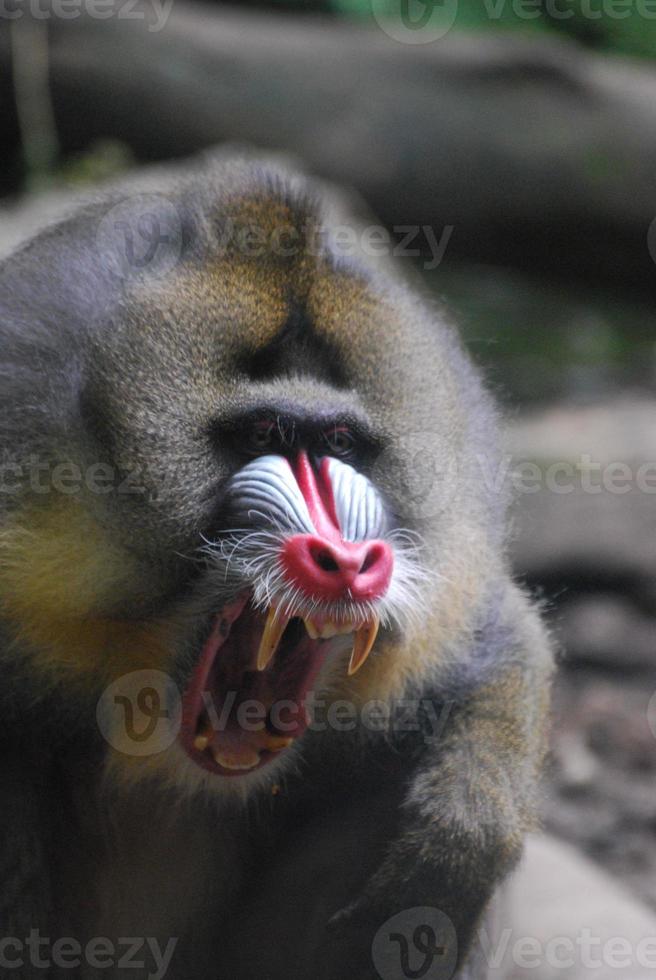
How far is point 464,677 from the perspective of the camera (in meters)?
3.87

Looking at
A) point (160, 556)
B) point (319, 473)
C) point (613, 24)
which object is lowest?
point (160, 556)

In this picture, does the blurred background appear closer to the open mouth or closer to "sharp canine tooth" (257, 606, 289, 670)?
the open mouth

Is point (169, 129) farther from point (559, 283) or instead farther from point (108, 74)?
point (559, 283)

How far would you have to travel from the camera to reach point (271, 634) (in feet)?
10.3

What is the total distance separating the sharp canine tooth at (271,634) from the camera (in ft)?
10.2

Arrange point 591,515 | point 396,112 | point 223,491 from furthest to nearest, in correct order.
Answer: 1. point 396,112
2. point 591,515
3. point 223,491

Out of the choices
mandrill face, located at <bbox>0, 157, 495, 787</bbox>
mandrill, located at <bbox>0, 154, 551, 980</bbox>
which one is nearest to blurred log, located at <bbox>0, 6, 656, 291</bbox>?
mandrill, located at <bbox>0, 154, 551, 980</bbox>

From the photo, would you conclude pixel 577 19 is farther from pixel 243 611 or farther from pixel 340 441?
pixel 243 611

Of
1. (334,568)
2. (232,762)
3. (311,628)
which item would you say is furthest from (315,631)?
(232,762)

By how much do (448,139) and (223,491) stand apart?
6560mm

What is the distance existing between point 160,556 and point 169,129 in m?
6.33

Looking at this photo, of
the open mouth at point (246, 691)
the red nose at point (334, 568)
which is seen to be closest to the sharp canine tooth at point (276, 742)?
the open mouth at point (246, 691)

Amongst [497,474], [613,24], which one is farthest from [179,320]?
[613,24]

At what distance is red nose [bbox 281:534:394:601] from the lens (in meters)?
3.00
